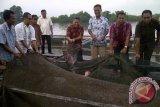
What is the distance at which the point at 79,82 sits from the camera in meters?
5.01

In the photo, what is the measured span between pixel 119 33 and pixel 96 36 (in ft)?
4.27

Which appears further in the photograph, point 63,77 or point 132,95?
point 63,77

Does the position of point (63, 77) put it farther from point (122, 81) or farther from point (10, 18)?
point (10, 18)

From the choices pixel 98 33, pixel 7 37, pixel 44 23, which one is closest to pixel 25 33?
pixel 7 37

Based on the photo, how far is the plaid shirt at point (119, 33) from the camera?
8.43m

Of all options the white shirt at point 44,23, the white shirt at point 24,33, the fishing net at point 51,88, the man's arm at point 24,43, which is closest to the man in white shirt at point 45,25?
the white shirt at point 44,23

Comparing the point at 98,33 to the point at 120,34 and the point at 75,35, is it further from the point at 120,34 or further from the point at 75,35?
A: the point at 120,34

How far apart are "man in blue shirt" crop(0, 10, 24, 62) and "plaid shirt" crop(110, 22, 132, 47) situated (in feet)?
7.96

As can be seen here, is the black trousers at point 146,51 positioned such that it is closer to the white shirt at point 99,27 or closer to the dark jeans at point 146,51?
the dark jeans at point 146,51

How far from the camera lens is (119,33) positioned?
8.52 m

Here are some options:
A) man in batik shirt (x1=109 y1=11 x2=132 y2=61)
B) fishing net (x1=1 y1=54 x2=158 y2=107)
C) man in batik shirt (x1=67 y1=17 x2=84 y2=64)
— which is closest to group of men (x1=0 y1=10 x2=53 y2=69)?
fishing net (x1=1 y1=54 x2=158 y2=107)

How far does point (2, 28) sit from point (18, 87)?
7.01 feet

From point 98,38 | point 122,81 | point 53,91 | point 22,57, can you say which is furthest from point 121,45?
point 53,91

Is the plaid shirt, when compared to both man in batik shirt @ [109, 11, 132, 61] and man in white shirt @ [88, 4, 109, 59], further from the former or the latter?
man in white shirt @ [88, 4, 109, 59]
